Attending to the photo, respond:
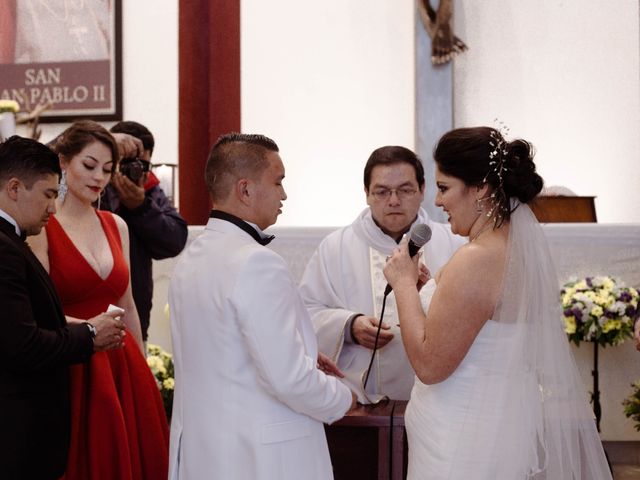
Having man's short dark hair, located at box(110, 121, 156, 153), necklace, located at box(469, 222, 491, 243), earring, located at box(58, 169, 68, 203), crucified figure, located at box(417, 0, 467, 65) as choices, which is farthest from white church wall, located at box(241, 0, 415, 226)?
necklace, located at box(469, 222, 491, 243)

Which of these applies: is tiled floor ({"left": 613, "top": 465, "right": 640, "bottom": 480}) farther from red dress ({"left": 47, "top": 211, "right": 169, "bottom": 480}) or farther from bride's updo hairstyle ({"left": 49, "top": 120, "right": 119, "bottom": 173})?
bride's updo hairstyle ({"left": 49, "top": 120, "right": 119, "bottom": 173})

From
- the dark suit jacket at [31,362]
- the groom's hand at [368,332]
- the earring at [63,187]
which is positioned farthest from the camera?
the groom's hand at [368,332]

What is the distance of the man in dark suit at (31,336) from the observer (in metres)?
2.33

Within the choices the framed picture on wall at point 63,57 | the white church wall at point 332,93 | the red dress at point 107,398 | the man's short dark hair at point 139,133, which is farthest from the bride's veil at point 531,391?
the framed picture on wall at point 63,57

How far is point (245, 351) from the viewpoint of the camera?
228 centimetres

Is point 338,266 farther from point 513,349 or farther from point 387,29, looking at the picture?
point 387,29

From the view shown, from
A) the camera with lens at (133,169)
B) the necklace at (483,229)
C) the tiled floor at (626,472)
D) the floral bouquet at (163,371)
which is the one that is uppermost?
the camera with lens at (133,169)

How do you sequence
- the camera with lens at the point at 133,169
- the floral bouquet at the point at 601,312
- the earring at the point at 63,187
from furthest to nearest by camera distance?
the floral bouquet at the point at 601,312
the camera with lens at the point at 133,169
the earring at the point at 63,187

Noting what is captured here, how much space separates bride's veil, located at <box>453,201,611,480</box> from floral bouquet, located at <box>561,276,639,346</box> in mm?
2199

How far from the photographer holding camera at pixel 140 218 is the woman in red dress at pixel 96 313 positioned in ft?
1.63

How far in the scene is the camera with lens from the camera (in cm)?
369

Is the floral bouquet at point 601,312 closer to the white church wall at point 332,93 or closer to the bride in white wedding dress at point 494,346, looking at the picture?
the white church wall at point 332,93

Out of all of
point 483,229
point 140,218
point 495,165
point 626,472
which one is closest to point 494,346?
point 483,229

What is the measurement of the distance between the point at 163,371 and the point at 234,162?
254cm
